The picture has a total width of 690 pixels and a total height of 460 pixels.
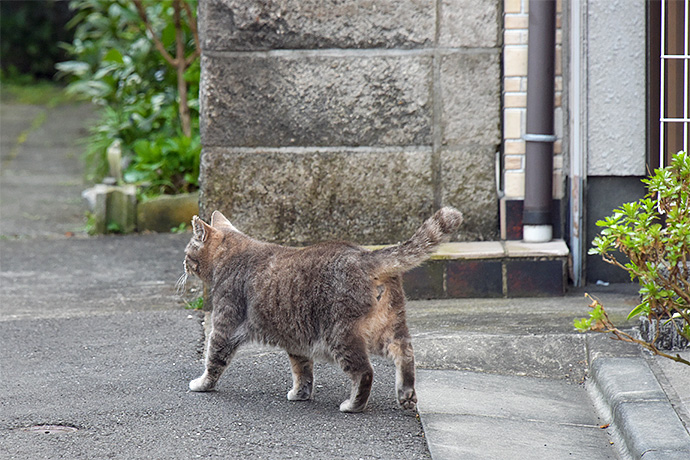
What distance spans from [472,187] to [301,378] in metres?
2.09

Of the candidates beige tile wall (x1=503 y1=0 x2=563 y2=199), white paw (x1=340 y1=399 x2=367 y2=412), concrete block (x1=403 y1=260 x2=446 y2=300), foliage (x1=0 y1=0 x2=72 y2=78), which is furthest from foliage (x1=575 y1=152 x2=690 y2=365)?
foliage (x1=0 y1=0 x2=72 y2=78)

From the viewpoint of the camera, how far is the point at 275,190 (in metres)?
5.50

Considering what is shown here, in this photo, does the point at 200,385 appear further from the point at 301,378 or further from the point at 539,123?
the point at 539,123

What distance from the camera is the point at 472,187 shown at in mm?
5496

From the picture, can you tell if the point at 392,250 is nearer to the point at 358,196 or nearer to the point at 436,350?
the point at 436,350

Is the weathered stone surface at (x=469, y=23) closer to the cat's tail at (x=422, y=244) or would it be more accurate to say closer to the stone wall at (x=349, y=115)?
the stone wall at (x=349, y=115)

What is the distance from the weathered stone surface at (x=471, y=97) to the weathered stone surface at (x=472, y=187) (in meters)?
0.08

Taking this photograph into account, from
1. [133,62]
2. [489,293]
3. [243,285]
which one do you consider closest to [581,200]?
[489,293]

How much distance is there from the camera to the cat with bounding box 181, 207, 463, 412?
3.58m

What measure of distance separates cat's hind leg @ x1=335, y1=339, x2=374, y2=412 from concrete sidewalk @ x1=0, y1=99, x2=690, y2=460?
106 mm

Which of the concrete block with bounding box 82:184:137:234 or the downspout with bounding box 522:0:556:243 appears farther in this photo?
the concrete block with bounding box 82:184:137:234

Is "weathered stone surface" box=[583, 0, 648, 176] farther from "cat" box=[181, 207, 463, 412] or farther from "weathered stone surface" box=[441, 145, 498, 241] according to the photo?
"cat" box=[181, 207, 463, 412]

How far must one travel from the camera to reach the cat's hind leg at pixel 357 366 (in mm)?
3574

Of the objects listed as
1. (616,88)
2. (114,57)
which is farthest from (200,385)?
(114,57)
